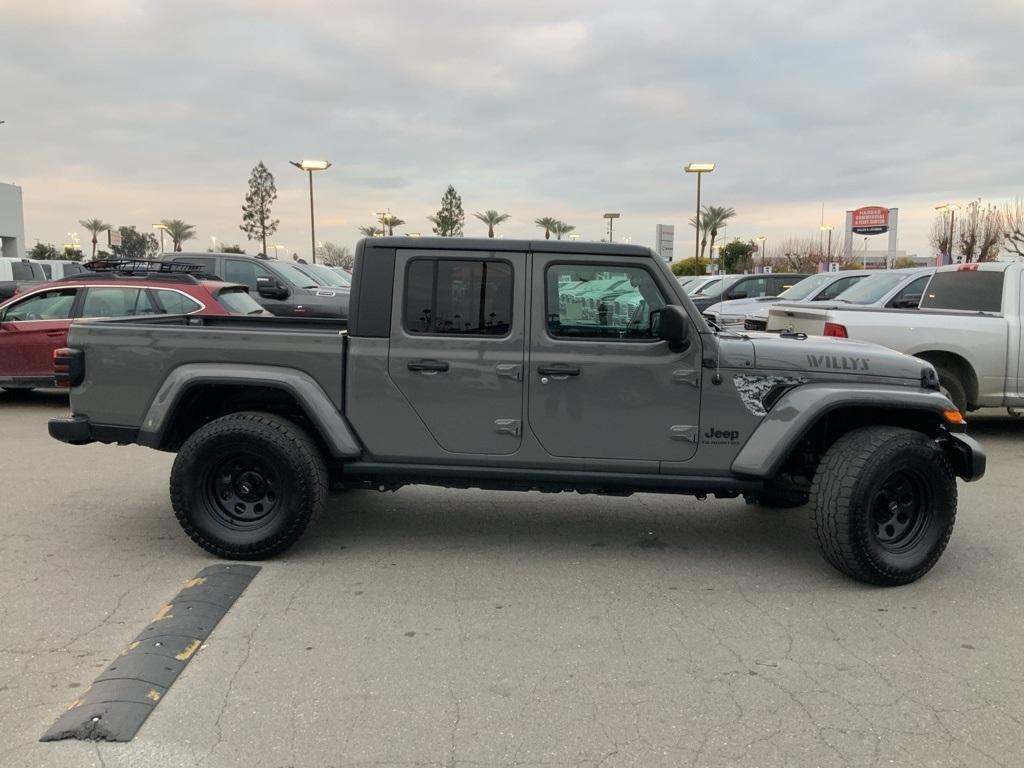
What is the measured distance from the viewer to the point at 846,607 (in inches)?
161

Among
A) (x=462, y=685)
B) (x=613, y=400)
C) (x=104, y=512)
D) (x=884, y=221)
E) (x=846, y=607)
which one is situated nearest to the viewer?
(x=462, y=685)

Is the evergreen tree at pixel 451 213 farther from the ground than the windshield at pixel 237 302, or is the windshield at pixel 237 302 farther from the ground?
the evergreen tree at pixel 451 213

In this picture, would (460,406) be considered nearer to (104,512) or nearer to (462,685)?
(462,685)

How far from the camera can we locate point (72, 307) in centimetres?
957

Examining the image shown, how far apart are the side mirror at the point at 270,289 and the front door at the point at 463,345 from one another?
837cm

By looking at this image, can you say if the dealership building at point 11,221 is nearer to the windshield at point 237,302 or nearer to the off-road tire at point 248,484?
the windshield at point 237,302

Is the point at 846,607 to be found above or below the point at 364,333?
below

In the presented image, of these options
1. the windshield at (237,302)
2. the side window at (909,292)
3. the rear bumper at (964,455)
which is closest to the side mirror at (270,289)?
the windshield at (237,302)

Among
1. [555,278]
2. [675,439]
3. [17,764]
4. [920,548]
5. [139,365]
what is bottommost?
[17,764]

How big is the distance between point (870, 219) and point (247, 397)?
204ft

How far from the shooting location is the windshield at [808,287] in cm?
1323

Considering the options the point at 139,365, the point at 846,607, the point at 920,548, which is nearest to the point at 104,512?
the point at 139,365

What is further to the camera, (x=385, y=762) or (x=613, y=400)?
(x=613, y=400)

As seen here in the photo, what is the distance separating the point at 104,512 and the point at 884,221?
204ft
